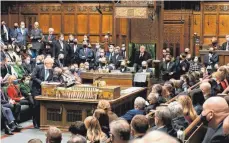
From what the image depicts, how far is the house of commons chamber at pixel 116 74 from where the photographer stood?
521cm

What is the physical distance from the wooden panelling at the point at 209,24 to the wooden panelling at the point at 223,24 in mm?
254

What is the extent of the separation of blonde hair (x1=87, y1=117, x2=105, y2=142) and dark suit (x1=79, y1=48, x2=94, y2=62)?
11.3m

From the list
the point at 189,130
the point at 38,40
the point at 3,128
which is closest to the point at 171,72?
the point at 38,40

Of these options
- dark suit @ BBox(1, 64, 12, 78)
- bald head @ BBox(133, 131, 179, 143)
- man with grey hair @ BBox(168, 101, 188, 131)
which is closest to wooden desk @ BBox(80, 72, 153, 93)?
dark suit @ BBox(1, 64, 12, 78)

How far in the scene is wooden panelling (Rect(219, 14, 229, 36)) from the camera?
1927 centimetres

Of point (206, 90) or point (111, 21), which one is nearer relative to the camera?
point (206, 90)

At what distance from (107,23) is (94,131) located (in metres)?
15.0

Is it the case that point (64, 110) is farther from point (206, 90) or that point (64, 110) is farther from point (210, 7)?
point (210, 7)

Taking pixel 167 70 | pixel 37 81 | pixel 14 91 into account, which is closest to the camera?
pixel 37 81

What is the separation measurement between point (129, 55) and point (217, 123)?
11983 mm

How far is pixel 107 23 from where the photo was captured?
20.5 meters

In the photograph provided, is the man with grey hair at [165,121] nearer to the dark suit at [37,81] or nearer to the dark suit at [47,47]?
the dark suit at [37,81]

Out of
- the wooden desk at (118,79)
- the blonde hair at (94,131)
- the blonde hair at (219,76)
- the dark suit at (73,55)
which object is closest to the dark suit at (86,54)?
the dark suit at (73,55)

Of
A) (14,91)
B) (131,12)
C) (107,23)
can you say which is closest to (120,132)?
(14,91)
